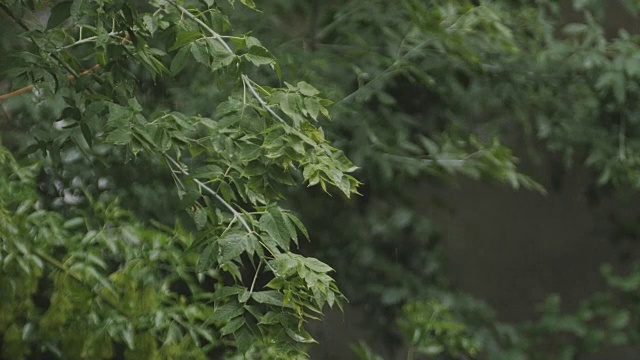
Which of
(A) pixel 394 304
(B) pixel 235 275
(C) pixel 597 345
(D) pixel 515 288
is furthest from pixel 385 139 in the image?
(D) pixel 515 288

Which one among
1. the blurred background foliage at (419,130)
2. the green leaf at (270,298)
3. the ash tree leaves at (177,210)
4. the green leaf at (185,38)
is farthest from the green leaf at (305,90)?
the blurred background foliage at (419,130)

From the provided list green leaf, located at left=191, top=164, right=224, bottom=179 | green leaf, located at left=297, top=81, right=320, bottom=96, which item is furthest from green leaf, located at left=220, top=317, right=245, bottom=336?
Answer: green leaf, located at left=297, top=81, right=320, bottom=96

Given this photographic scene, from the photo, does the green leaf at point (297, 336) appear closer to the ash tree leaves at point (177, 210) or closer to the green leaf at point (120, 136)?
the ash tree leaves at point (177, 210)

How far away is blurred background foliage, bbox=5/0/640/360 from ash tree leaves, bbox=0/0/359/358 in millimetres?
462

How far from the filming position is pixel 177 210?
5.60ft

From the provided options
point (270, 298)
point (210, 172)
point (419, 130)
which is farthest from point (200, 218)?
point (419, 130)

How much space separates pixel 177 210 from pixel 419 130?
1.67 m

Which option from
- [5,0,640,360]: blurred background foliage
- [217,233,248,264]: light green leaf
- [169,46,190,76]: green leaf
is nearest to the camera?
[217,233,248,264]: light green leaf

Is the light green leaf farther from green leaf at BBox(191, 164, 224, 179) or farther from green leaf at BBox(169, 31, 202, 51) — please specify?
green leaf at BBox(169, 31, 202, 51)

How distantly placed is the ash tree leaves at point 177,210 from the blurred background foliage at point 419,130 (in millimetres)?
462

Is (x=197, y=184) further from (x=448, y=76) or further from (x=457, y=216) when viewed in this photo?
(x=457, y=216)

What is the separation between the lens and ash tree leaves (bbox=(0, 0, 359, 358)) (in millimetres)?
1502

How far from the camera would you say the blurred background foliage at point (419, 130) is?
8.77 feet

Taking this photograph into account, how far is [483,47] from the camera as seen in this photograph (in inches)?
120
